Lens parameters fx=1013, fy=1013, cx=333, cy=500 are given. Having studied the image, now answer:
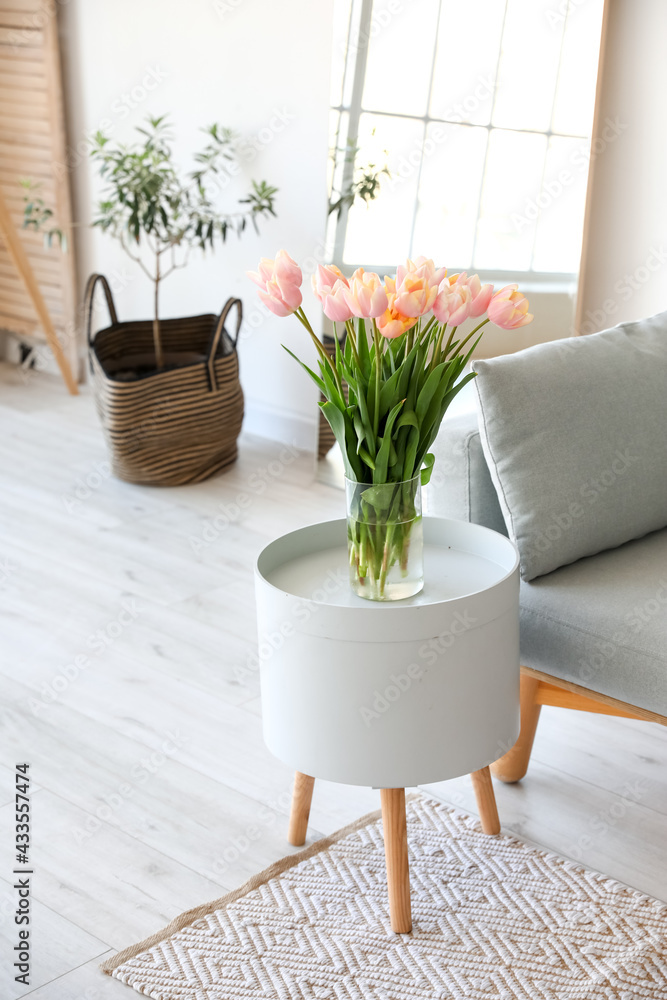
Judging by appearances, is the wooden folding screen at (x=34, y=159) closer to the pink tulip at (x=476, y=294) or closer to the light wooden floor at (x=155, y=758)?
the light wooden floor at (x=155, y=758)

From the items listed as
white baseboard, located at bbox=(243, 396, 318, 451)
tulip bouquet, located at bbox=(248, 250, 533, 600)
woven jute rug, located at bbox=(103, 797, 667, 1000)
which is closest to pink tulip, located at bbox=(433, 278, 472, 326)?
tulip bouquet, located at bbox=(248, 250, 533, 600)

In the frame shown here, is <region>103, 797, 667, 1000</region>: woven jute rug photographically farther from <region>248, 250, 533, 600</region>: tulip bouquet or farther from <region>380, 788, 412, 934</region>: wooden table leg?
<region>248, 250, 533, 600</region>: tulip bouquet

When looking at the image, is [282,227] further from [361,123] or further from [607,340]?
[607,340]

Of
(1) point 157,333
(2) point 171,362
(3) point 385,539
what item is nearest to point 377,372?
(3) point 385,539

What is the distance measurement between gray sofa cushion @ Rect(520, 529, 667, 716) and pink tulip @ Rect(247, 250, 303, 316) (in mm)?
654

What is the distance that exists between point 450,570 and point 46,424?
9.26ft

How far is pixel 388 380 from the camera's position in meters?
1.34

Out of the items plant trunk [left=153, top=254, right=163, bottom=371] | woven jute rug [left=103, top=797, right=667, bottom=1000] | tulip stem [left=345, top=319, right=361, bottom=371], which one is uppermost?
tulip stem [left=345, top=319, right=361, bottom=371]

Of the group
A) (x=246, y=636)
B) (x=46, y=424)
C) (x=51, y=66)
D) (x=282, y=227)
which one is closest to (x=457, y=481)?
(x=246, y=636)

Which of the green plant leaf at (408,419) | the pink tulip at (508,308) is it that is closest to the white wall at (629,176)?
the pink tulip at (508,308)

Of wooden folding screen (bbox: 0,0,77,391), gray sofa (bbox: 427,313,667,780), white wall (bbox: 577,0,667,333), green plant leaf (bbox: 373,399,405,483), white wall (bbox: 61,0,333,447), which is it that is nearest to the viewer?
green plant leaf (bbox: 373,399,405,483)

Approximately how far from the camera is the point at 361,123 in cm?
307

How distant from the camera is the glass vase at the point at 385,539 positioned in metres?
1.41

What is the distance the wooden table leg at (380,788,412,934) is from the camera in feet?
4.83
